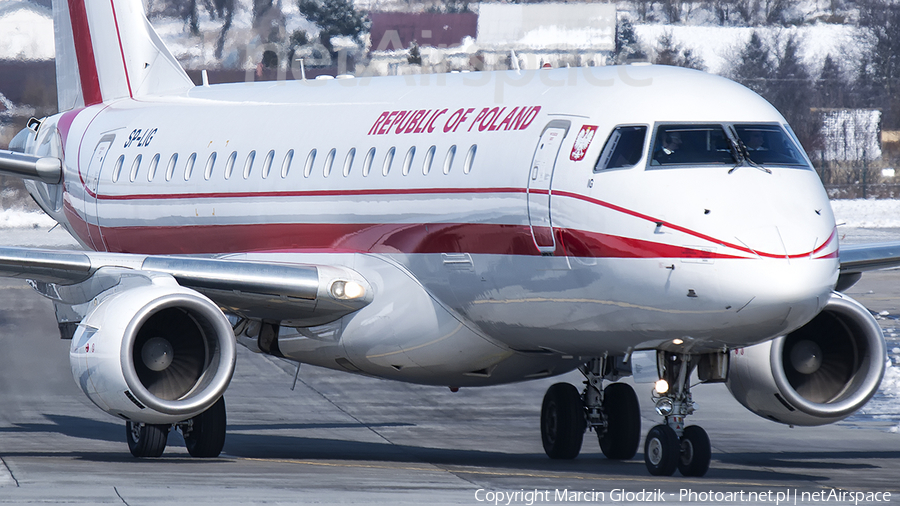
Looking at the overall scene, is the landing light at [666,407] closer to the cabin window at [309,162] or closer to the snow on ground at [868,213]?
the cabin window at [309,162]

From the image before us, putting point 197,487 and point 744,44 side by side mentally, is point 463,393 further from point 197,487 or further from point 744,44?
point 744,44

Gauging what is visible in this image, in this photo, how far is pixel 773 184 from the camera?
37.9 feet

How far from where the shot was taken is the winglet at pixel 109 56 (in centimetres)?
2180

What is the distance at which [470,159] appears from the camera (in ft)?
45.0

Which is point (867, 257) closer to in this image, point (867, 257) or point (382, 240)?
point (867, 257)

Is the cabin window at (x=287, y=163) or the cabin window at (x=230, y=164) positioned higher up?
the cabin window at (x=287, y=163)

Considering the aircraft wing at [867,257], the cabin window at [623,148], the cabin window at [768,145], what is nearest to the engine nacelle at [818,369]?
the aircraft wing at [867,257]

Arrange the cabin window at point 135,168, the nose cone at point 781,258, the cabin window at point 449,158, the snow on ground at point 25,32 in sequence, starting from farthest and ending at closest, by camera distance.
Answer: the snow on ground at point 25,32
the cabin window at point 135,168
the cabin window at point 449,158
the nose cone at point 781,258

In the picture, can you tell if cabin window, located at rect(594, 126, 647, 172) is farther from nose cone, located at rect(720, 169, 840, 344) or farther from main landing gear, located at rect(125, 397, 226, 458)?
main landing gear, located at rect(125, 397, 226, 458)

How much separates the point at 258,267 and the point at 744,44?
5957cm

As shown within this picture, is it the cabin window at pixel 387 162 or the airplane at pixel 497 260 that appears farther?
the cabin window at pixel 387 162

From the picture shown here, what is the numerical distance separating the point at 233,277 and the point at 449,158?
8.07 feet

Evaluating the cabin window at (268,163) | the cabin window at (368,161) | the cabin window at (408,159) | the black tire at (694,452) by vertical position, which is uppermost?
the cabin window at (408,159)

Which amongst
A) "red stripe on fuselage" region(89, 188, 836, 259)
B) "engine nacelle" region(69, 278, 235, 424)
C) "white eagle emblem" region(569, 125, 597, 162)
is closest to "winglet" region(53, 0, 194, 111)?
"red stripe on fuselage" region(89, 188, 836, 259)
